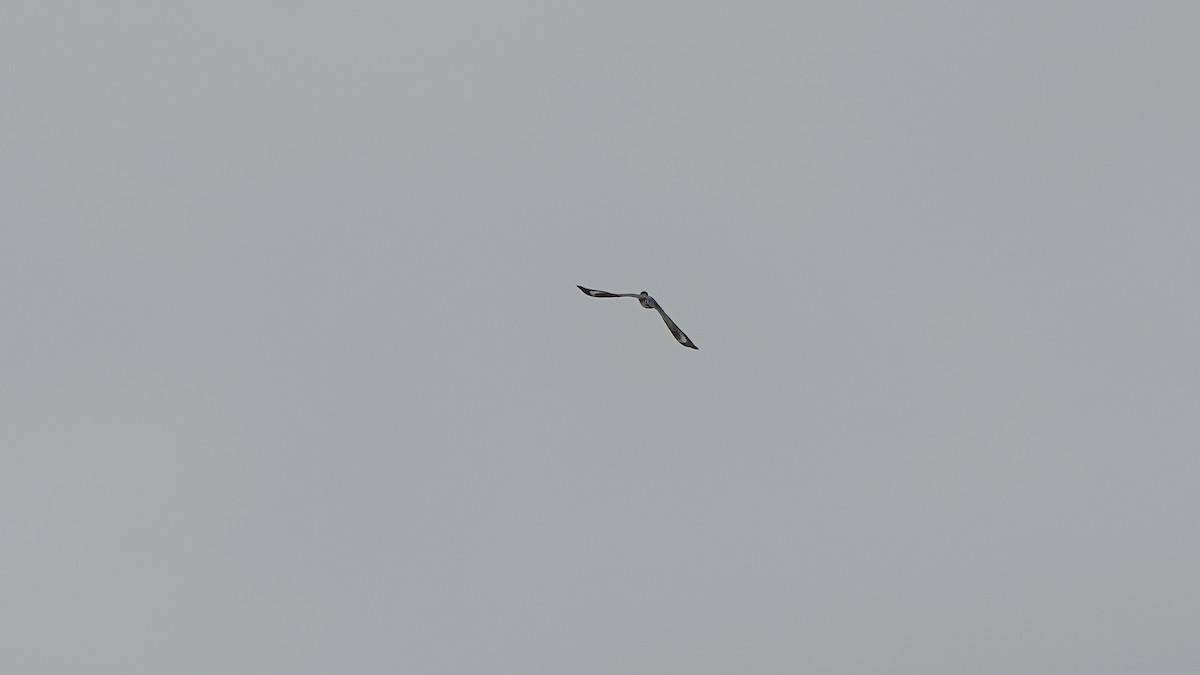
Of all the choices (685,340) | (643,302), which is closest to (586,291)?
(643,302)

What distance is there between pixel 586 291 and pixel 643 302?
11.9ft

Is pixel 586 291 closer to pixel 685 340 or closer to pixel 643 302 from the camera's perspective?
pixel 643 302

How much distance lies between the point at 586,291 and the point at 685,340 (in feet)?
26.3

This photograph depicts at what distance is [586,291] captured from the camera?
65062mm

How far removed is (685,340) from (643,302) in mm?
6164

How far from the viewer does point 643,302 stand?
64062 millimetres

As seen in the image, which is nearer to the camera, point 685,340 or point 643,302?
point 643,302

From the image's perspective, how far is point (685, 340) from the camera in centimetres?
6900
